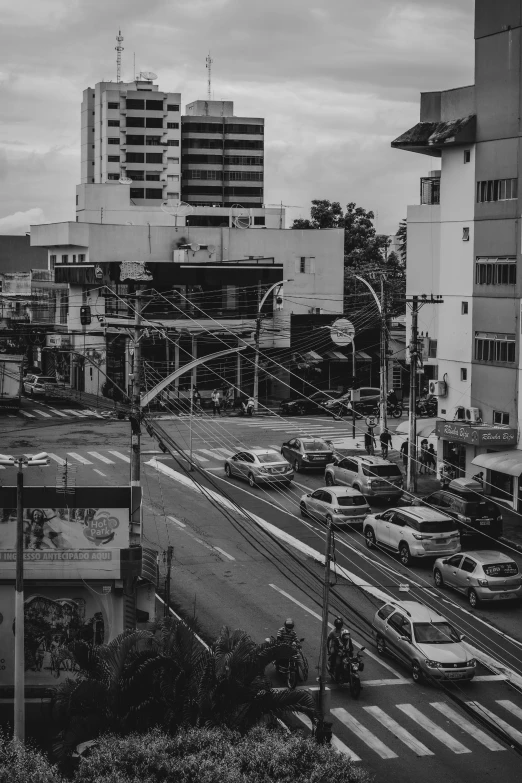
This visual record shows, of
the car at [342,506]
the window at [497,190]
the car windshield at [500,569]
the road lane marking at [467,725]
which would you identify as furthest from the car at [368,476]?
the road lane marking at [467,725]

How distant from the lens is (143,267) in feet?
246

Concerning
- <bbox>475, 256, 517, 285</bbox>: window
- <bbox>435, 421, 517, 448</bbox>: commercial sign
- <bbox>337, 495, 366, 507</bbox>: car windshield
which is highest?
<bbox>475, 256, 517, 285</bbox>: window

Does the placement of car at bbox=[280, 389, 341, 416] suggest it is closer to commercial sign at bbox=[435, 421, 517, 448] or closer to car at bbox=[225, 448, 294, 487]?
car at bbox=[225, 448, 294, 487]

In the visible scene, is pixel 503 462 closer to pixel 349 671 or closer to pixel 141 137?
pixel 349 671

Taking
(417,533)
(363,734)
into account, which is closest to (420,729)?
(363,734)

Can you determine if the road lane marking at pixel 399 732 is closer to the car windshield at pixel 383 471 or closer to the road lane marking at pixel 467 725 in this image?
the road lane marking at pixel 467 725

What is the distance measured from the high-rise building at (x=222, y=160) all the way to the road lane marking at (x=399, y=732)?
12549 cm

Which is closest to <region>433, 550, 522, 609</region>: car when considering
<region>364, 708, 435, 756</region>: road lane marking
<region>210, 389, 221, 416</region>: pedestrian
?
<region>364, 708, 435, 756</region>: road lane marking

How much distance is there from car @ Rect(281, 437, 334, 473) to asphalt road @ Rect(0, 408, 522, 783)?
2.29ft

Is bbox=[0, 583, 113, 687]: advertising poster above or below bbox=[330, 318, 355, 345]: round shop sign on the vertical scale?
below

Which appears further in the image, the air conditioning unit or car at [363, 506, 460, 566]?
the air conditioning unit

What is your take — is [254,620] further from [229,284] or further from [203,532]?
[229,284]

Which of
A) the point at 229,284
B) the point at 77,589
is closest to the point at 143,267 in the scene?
the point at 229,284

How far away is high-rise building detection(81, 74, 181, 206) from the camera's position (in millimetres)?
140750
